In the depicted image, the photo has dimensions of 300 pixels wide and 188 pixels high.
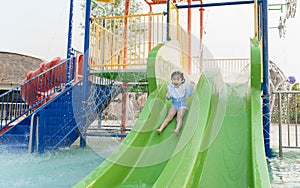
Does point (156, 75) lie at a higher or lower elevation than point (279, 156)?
higher

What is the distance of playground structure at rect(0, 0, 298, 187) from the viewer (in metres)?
3.12

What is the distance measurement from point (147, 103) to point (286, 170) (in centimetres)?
217

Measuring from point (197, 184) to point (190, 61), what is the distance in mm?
4115

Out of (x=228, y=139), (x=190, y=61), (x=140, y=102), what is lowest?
(x=228, y=139)

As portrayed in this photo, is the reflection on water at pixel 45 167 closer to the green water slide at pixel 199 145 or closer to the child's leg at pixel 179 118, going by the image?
the green water slide at pixel 199 145

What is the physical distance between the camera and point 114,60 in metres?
6.12

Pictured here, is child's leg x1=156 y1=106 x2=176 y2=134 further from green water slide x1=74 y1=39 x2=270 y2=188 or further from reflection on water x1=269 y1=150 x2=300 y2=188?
reflection on water x1=269 y1=150 x2=300 y2=188

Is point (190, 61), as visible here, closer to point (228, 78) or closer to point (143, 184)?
point (228, 78)

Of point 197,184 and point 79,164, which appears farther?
point 79,164

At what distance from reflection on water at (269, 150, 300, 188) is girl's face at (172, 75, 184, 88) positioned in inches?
67.1

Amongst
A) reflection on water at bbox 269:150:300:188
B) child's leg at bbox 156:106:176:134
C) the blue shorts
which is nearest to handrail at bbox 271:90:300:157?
reflection on water at bbox 269:150:300:188

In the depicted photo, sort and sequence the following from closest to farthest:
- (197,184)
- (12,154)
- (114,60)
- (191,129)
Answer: (197,184) → (191,129) → (12,154) → (114,60)

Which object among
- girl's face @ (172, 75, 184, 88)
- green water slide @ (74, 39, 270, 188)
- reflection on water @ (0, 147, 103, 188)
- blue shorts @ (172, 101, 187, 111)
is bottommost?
reflection on water @ (0, 147, 103, 188)

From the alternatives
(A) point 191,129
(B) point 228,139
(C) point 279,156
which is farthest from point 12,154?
(C) point 279,156
